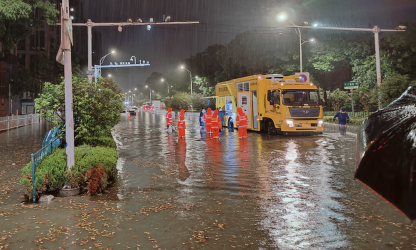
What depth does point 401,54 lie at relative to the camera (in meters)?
33.5

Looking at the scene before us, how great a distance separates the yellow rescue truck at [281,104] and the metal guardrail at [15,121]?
14820mm

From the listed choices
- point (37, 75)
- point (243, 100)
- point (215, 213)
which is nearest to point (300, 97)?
point (243, 100)

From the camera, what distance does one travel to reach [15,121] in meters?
32.0

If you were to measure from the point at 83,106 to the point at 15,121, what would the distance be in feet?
80.4

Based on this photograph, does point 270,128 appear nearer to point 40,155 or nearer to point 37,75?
point 40,155

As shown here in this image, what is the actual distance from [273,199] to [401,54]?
3100cm

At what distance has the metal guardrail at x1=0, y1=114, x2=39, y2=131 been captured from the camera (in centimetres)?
2837

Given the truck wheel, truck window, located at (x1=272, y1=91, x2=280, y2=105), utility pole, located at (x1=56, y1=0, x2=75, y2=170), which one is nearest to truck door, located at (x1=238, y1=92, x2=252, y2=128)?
the truck wheel

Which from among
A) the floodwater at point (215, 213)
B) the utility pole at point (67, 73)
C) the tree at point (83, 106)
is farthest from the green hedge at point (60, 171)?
the tree at point (83, 106)

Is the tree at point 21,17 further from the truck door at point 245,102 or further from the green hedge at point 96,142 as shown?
the truck door at point 245,102

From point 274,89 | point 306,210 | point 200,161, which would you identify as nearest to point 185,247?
point 306,210

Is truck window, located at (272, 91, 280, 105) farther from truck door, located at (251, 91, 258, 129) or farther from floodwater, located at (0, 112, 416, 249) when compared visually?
floodwater, located at (0, 112, 416, 249)

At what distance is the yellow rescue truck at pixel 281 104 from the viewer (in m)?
19.8

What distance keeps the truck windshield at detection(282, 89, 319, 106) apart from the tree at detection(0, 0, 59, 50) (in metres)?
12.9
